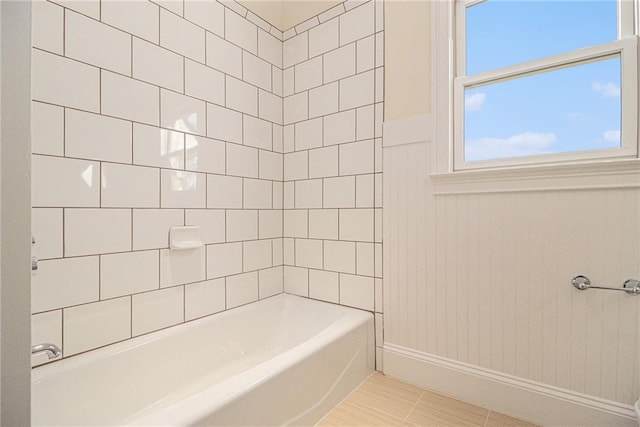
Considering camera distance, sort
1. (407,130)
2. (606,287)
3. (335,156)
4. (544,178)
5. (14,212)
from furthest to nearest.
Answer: (335,156) → (407,130) → (544,178) → (606,287) → (14,212)

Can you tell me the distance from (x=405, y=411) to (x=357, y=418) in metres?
0.22

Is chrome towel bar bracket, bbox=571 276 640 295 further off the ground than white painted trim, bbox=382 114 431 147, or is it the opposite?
white painted trim, bbox=382 114 431 147

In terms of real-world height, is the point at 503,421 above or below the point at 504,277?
below

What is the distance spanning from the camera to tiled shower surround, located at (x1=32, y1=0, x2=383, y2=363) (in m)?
1.11

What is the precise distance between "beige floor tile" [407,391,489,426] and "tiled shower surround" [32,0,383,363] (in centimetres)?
39

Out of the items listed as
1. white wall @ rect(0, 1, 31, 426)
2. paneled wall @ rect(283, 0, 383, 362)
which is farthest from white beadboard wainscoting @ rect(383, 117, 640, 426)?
white wall @ rect(0, 1, 31, 426)

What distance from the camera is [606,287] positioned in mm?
1090

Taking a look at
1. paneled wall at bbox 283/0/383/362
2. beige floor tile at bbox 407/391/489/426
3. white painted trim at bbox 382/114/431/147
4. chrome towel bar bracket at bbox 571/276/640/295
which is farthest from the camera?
paneled wall at bbox 283/0/383/362

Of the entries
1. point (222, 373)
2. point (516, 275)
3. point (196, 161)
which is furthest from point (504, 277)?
point (196, 161)

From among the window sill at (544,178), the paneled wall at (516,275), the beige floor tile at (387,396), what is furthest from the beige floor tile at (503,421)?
the window sill at (544,178)

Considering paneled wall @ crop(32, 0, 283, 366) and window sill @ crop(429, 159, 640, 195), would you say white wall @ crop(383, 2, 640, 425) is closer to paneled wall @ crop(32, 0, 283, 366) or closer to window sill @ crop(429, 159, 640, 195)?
window sill @ crop(429, 159, 640, 195)

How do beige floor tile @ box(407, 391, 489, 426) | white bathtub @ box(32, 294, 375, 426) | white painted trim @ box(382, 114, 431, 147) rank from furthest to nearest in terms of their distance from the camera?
white painted trim @ box(382, 114, 431, 147) < beige floor tile @ box(407, 391, 489, 426) < white bathtub @ box(32, 294, 375, 426)

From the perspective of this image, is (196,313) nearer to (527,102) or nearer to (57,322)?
(57,322)

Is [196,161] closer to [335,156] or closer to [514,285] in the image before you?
[335,156]
